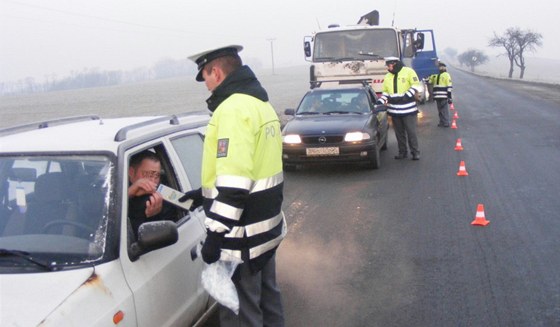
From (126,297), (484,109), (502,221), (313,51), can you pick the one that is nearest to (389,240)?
(502,221)

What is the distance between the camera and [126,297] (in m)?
2.73

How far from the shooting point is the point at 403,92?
10.7 meters

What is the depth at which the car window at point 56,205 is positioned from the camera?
113 inches

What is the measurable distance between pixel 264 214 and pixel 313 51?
44.7ft

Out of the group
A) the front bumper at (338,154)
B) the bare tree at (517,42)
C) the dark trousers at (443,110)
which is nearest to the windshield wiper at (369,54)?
the dark trousers at (443,110)

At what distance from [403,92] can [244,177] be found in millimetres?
8363

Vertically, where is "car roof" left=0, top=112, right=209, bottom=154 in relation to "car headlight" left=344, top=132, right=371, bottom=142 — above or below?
above

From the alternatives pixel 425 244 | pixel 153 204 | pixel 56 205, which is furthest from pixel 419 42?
pixel 56 205

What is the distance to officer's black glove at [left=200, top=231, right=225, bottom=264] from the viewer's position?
2918 millimetres

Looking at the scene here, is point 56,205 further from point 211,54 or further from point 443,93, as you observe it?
point 443,93

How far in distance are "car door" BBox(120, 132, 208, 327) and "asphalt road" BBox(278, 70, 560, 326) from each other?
1188 mm

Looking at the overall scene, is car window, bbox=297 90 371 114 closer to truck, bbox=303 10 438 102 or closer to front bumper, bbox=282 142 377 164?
front bumper, bbox=282 142 377 164

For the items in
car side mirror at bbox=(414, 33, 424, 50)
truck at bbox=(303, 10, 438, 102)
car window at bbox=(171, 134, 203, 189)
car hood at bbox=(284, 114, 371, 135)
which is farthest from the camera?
car side mirror at bbox=(414, 33, 424, 50)

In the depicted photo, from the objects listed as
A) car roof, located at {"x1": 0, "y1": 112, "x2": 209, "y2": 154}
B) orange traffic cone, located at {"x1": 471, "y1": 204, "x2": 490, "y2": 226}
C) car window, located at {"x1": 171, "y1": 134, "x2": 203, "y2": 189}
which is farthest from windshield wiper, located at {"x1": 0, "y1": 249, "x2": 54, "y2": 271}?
orange traffic cone, located at {"x1": 471, "y1": 204, "x2": 490, "y2": 226}
